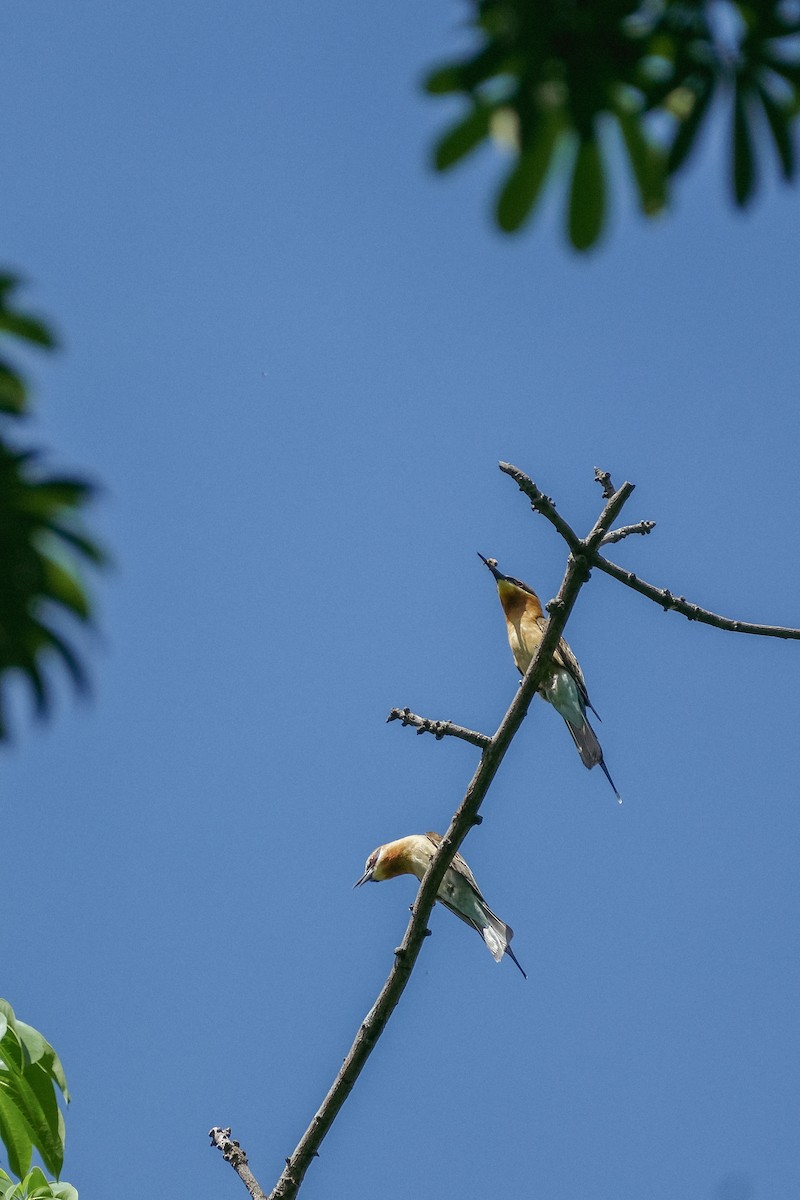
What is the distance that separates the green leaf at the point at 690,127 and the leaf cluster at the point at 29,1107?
3181mm

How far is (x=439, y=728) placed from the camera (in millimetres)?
5277

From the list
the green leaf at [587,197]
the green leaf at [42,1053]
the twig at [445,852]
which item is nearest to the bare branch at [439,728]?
the twig at [445,852]

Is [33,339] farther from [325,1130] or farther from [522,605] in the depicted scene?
[522,605]

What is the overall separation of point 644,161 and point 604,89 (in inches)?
6.7

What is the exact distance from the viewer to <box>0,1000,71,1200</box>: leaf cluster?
12.4 feet

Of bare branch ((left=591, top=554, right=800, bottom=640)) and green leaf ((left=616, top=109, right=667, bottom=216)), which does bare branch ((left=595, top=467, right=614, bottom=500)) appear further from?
green leaf ((left=616, top=109, right=667, bottom=216))

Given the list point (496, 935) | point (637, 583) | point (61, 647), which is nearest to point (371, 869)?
point (496, 935)

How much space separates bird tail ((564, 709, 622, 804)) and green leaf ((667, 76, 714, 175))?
4.91m

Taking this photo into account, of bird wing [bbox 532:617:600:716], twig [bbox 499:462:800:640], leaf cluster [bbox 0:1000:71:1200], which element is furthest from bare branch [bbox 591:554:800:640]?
leaf cluster [bbox 0:1000:71:1200]

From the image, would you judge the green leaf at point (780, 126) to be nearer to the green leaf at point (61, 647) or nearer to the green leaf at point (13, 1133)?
the green leaf at point (61, 647)

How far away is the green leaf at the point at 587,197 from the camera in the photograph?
211cm

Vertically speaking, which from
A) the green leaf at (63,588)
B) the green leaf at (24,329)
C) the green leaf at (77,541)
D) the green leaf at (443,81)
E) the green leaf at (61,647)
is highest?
the green leaf at (443,81)

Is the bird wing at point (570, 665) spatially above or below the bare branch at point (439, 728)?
above

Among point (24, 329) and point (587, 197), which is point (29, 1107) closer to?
point (24, 329)
